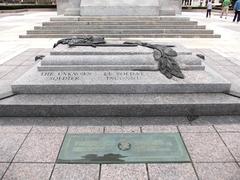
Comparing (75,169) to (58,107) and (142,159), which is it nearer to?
(142,159)

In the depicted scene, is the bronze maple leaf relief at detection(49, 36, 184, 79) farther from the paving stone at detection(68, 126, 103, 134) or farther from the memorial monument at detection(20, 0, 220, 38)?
the memorial monument at detection(20, 0, 220, 38)

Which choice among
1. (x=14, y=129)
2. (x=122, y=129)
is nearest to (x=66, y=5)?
(x=14, y=129)

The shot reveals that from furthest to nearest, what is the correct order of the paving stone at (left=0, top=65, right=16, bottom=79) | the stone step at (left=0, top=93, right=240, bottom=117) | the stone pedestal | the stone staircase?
the stone pedestal, the stone staircase, the paving stone at (left=0, top=65, right=16, bottom=79), the stone step at (left=0, top=93, right=240, bottom=117)

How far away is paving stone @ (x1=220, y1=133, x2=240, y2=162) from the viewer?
3.70m

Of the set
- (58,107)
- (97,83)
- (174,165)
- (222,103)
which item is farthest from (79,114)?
(222,103)

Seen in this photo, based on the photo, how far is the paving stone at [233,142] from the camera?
12.1ft

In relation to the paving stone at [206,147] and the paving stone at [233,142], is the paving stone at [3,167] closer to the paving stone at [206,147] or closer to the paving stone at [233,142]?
the paving stone at [206,147]

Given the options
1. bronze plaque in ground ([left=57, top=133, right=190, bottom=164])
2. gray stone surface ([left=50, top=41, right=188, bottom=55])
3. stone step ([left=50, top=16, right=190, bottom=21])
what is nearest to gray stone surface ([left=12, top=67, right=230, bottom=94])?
gray stone surface ([left=50, top=41, right=188, bottom=55])

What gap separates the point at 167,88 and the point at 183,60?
3.18 feet

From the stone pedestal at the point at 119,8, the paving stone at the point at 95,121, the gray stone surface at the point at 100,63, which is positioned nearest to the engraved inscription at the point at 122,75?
the gray stone surface at the point at 100,63

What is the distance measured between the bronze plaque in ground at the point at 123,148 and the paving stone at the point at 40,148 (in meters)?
0.11

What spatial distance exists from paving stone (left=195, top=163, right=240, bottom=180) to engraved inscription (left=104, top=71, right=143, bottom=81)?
215 cm

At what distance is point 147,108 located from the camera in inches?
179

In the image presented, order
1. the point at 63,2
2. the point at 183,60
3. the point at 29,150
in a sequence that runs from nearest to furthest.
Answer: the point at 29,150, the point at 183,60, the point at 63,2
